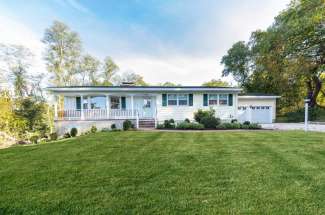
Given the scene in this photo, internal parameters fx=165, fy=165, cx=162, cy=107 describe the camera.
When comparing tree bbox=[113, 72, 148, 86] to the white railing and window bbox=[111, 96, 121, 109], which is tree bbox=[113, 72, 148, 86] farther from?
the white railing

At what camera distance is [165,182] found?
284 centimetres

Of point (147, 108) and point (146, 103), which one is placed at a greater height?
point (146, 103)

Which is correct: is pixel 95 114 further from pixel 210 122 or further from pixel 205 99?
pixel 205 99

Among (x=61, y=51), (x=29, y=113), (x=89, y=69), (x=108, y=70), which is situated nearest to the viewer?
(x=29, y=113)

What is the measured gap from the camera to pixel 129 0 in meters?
12.6

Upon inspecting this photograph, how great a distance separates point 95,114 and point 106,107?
1.04 meters

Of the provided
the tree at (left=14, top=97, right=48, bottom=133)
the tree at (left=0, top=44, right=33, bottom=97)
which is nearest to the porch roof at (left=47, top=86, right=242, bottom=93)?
the tree at (left=14, top=97, right=48, bottom=133)

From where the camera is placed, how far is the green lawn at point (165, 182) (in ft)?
6.95

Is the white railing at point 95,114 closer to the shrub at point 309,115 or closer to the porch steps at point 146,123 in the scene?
the porch steps at point 146,123

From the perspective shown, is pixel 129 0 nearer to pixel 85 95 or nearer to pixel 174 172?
pixel 85 95

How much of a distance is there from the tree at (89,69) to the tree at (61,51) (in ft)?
4.81

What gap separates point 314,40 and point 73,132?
71.1 feet

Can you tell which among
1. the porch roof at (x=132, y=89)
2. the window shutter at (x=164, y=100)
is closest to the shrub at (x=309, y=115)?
the porch roof at (x=132, y=89)

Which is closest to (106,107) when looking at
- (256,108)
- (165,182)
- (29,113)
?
(29,113)
